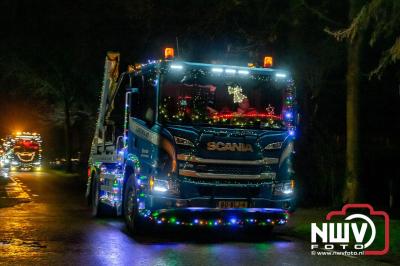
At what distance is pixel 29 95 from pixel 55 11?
15.1 metres

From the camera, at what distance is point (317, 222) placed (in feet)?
45.8

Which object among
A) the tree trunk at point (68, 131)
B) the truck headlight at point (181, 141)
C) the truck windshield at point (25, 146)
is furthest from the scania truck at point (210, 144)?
the truck windshield at point (25, 146)

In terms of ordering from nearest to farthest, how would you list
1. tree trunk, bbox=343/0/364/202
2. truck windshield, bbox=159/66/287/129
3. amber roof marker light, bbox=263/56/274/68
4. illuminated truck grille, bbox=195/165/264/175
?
illuminated truck grille, bbox=195/165/264/175 < truck windshield, bbox=159/66/287/129 < amber roof marker light, bbox=263/56/274/68 < tree trunk, bbox=343/0/364/202

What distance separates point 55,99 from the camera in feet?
155

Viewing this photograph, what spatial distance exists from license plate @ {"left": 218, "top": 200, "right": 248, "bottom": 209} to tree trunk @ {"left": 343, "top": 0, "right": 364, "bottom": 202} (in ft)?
17.1

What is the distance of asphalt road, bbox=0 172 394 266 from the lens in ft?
32.1

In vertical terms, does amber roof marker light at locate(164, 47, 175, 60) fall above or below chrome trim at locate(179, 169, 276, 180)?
above

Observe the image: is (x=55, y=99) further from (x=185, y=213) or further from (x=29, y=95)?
(x=185, y=213)

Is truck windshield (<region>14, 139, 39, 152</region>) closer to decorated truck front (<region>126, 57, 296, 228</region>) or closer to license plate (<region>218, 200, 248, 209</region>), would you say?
decorated truck front (<region>126, 57, 296, 228</region>)

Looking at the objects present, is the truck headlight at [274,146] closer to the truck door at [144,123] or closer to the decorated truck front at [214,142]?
the decorated truck front at [214,142]

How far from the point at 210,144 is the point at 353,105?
5491mm

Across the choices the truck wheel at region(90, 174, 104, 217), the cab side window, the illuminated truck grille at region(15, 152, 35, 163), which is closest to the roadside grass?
the cab side window

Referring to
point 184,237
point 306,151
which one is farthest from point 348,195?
point 184,237

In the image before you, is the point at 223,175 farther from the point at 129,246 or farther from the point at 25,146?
the point at 25,146
